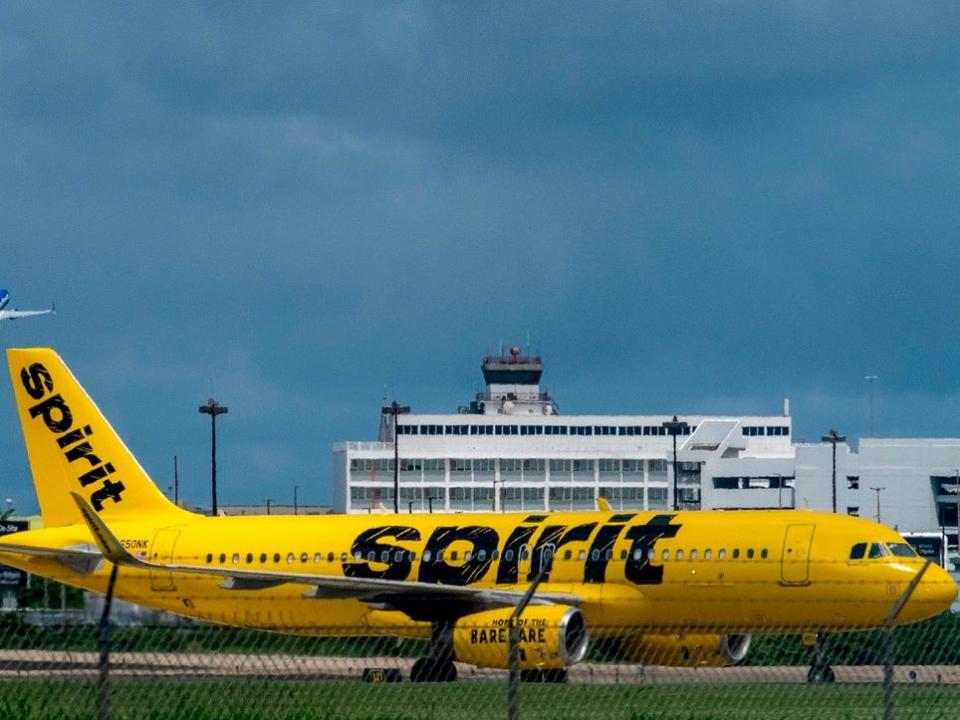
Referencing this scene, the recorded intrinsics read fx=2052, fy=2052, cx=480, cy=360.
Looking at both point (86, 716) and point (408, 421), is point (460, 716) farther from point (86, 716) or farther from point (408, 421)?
point (408, 421)

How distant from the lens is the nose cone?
3350 centimetres

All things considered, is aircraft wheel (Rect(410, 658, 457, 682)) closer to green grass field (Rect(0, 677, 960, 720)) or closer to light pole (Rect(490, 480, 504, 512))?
green grass field (Rect(0, 677, 960, 720))

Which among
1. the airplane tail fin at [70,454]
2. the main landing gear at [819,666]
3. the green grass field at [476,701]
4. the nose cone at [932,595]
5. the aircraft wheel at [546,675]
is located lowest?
the aircraft wheel at [546,675]

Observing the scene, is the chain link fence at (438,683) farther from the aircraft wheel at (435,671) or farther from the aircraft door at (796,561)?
the aircraft door at (796,561)

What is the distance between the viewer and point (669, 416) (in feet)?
552

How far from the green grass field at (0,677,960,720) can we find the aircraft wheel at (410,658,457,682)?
3.81 meters

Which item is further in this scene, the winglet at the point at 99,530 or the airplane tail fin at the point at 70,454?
the airplane tail fin at the point at 70,454

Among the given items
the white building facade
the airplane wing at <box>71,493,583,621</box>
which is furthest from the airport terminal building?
the airplane wing at <box>71,493,583,621</box>

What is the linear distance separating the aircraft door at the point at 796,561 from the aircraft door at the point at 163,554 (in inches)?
494

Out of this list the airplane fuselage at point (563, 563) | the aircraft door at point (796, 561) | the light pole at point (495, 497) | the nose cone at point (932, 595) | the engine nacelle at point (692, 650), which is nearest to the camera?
the nose cone at point (932, 595)

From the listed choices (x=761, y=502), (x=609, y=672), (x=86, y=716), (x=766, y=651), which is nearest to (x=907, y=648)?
(x=766, y=651)

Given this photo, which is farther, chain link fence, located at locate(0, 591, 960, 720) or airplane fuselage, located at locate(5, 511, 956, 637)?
airplane fuselage, located at locate(5, 511, 956, 637)

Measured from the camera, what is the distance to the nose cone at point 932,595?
33500 mm

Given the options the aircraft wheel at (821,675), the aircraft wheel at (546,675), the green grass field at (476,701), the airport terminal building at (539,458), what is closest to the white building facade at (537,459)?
the airport terminal building at (539,458)
